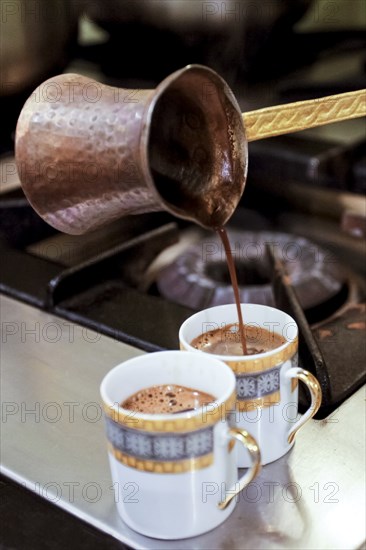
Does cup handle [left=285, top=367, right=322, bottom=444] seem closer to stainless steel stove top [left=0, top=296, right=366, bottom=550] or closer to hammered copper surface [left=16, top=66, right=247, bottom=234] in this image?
stainless steel stove top [left=0, top=296, right=366, bottom=550]

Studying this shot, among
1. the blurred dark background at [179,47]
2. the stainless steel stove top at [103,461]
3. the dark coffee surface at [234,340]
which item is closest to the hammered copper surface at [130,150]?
the dark coffee surface at [234,340]

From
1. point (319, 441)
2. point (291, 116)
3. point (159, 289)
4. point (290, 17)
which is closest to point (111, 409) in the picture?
point (319, 441)

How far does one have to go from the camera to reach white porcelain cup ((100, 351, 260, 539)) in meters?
0.61

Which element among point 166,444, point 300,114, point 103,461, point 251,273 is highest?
point 300,114

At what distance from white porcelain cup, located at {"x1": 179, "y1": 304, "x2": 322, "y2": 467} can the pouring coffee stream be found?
52 millimetres

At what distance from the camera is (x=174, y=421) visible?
606 millimetres

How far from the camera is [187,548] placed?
2.11 ft

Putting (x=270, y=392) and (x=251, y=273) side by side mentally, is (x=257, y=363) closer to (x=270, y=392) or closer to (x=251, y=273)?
(x=270, y=392)

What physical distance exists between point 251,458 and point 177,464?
0.06 meters

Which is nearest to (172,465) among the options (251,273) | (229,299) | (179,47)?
(229,299)

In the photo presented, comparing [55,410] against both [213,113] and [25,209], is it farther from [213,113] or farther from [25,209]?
[25,209]

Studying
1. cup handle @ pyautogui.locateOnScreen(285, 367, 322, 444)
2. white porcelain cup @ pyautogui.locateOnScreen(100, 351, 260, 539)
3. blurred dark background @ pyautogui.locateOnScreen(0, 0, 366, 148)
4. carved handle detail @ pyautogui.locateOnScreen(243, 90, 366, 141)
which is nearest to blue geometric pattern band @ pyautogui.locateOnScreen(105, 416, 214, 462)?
white porcelain cup @ pyautogui.locateOnScreen(100, 351, 260, 539)

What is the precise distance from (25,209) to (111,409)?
72cm

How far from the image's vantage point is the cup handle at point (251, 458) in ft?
2.07
